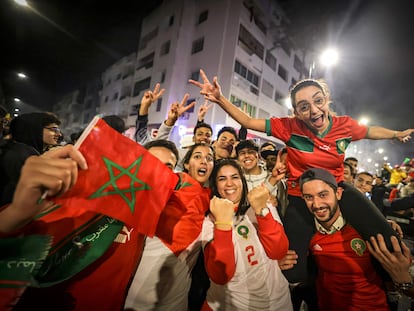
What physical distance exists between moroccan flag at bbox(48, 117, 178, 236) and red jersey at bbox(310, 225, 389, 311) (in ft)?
7.86

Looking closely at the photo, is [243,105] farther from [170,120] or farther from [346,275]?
[346,275]

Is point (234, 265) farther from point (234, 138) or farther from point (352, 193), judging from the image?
point (234, 138)

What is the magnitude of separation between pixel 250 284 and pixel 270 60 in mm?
28593

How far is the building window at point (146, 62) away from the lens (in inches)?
1070

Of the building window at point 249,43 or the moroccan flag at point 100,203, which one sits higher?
the building window at point 249,43

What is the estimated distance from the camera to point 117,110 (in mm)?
33156

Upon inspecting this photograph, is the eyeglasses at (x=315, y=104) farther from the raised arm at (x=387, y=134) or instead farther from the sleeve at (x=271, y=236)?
the sleeve at (x=271, y=236)

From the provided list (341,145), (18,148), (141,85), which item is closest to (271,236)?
(341,145)

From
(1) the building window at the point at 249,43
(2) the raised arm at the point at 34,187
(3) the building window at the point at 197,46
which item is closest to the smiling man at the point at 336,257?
(2) the raised arm at the point at 34,187

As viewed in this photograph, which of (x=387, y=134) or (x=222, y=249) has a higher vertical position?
(x=387, y=134)

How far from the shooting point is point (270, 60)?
86.1 feet

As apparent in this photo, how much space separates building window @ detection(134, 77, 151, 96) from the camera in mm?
27337

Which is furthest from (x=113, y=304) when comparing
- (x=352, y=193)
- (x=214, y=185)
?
(x=352, y=193)

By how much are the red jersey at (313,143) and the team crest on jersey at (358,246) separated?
825 millimetres
